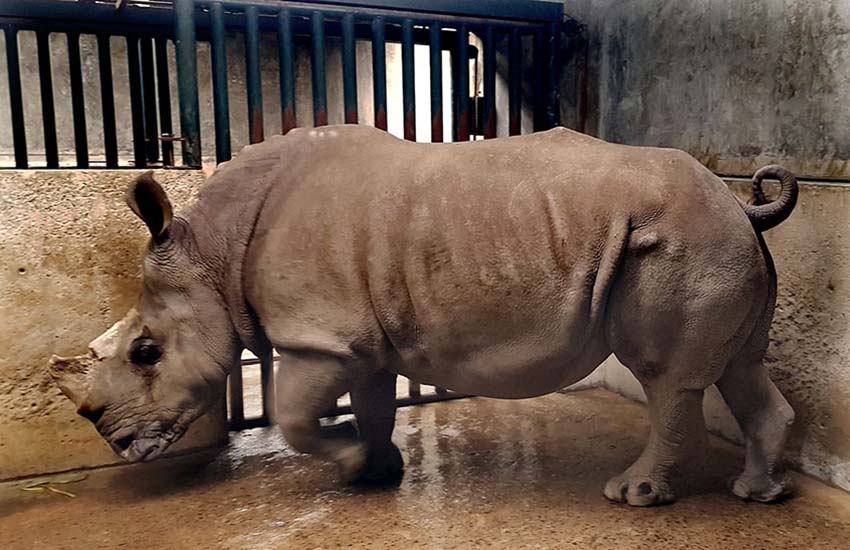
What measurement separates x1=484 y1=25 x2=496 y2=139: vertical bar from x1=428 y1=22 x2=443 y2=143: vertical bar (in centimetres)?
24

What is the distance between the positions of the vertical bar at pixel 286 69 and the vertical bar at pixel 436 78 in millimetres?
713

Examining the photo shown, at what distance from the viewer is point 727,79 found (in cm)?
385

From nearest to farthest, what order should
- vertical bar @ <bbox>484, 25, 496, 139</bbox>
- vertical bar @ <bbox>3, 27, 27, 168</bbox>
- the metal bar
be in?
vertical bar @ <bbox>3, 27, 27, 168</bbox> → the metal bar → vertical bar @ <bbox>484, 25, 496, 139</bbox>

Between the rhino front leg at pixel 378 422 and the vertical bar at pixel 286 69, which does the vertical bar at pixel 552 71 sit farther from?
the rhino front leg at pixel 378 422

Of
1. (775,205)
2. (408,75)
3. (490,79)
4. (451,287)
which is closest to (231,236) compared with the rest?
(451,287)

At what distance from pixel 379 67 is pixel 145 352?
5.89ft

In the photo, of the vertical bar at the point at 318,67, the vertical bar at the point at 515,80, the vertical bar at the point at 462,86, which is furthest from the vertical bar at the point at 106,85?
the vertical bar at the point at 515,80

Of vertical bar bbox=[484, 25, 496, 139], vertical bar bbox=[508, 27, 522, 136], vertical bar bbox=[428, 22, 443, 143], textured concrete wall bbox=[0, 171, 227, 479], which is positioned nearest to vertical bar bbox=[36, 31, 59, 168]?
textured concrete wall bbox=[0, 171, 227, 479]

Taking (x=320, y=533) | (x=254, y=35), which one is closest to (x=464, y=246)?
(x=320, y=533)

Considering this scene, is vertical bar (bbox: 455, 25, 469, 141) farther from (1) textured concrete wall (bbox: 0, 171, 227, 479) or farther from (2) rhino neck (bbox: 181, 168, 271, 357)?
(1) textured concrete wall (bbox: 0, 171, 227, 479)

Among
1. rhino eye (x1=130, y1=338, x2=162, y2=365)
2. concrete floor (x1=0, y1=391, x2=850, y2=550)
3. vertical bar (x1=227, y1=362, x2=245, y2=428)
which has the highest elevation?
rhino eye (x1=130, y1=338, x2=162, y2=365)

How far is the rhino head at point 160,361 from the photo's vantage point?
3268 millimetres

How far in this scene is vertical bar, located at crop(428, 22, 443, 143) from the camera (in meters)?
4.23

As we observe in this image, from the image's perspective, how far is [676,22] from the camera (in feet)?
13.6
